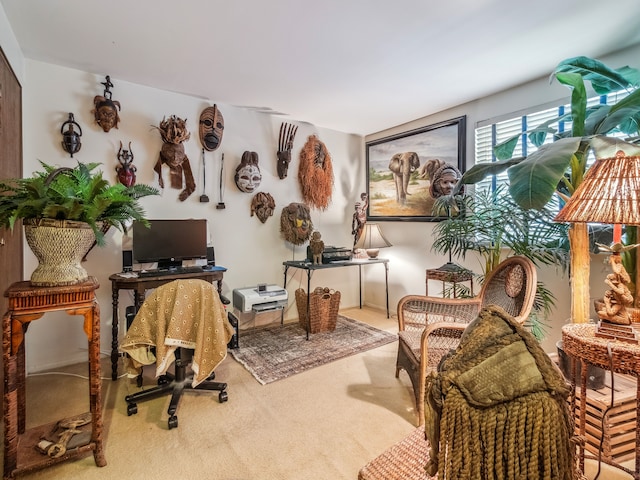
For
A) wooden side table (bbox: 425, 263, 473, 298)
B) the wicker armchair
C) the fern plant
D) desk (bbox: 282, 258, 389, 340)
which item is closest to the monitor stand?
desk (bbox: 282, 258, 389, 340)

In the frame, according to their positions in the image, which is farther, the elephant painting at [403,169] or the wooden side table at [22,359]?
the elephant painting at [403,169]

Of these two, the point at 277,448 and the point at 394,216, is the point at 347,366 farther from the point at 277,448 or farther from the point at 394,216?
the point at 394,216

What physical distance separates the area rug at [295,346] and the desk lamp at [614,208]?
203cm

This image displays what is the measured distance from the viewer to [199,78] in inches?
110

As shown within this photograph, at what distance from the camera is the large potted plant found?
1481mm

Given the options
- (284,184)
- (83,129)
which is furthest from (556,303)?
(83,129)

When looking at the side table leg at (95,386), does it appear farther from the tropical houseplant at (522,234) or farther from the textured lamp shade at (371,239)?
the textured lamp shade at (371,239)

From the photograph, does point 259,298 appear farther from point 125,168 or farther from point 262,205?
point 125,168

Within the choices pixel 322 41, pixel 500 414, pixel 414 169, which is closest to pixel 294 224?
pixel 414 169

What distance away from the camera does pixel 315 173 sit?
13.4 ft

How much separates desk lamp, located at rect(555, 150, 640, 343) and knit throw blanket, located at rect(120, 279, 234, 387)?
1.97 metres

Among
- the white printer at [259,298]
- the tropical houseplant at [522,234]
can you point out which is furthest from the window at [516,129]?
the white printer at [259,298]

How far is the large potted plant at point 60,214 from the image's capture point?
4.86 ft

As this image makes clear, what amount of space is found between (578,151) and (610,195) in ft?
2.33
